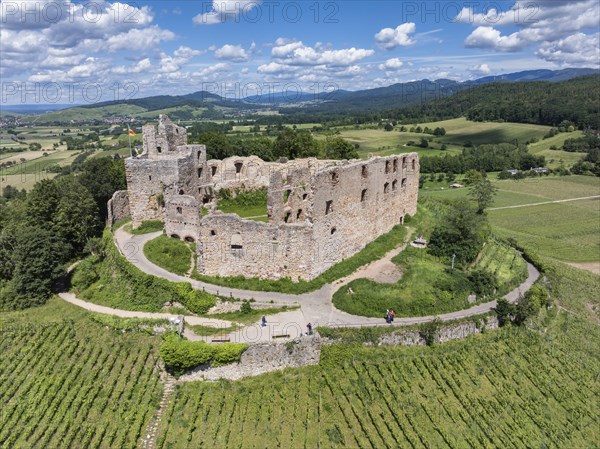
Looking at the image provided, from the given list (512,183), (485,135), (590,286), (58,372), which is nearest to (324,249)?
(58,372)

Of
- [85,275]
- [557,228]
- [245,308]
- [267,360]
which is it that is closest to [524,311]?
[267,360]

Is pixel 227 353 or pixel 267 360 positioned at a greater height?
pixel 227 353

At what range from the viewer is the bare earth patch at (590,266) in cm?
4951

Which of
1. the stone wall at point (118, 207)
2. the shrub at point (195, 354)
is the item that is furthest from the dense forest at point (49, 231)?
the shrub at point (195, 354)

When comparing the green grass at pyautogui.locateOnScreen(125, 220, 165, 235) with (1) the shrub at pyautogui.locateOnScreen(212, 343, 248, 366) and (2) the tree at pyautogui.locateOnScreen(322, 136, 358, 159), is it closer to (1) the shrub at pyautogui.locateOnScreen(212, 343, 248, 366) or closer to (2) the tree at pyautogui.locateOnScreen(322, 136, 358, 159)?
(1) the shrub at pyautogui.locateOnScreen(212, 343, 248, 366)

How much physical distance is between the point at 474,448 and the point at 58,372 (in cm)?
2460

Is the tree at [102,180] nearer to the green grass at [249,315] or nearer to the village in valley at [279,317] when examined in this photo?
the village in valley at [279,317]

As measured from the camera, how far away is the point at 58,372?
26812 mm

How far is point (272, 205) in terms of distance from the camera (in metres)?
34.8

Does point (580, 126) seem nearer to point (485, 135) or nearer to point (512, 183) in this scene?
point (485, 135)

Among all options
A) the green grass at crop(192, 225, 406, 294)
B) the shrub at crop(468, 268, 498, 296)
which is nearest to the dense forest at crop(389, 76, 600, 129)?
the shrub at crop(468, 268, 498, 296)

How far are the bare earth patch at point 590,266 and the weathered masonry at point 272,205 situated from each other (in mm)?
21385

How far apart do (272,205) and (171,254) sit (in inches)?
364

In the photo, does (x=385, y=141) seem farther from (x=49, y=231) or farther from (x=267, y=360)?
(x=267, y=360)
